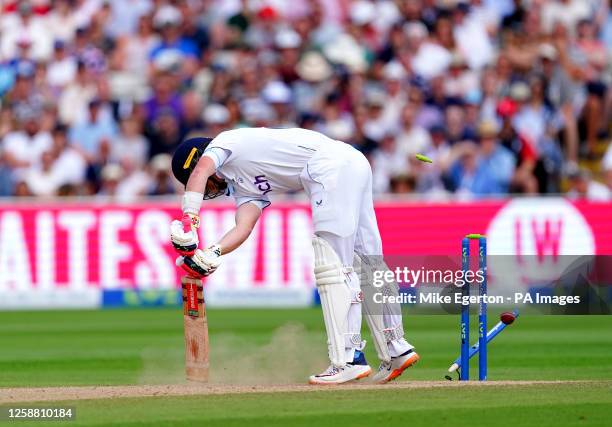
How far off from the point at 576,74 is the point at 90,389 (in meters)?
12.4

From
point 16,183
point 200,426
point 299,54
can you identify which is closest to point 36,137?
point 16,183

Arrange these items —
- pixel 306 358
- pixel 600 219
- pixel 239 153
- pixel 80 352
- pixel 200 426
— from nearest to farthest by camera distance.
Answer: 1. pixel 200 426
2. pixel 239 153
3. pixel 306 358
4. pixel 80 352
5. pixel 600 219

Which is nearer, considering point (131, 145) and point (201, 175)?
point (201, 175)

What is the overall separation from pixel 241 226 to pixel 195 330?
2.66 ft

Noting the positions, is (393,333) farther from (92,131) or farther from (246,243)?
(92,131)

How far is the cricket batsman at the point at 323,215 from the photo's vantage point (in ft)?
30.8

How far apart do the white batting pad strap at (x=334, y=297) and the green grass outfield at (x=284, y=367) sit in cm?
33

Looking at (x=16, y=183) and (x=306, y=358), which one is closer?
(x=306, y=358)

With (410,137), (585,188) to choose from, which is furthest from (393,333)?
(410,137)

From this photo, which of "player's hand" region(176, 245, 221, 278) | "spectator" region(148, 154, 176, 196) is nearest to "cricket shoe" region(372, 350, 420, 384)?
"player's hand" region(176, 245, 221, 278)

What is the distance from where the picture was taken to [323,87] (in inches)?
825

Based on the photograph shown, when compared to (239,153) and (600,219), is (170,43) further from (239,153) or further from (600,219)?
(239,153)

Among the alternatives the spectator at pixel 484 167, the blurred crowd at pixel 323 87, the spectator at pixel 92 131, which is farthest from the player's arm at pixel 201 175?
the spectator at pixel 92 131

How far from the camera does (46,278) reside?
1820cm
